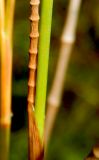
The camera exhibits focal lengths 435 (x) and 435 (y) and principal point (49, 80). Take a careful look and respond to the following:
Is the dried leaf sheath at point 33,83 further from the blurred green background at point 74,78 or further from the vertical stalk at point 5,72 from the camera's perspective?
the blurred green background at point 74,78

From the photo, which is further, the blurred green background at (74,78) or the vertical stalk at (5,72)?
the blurred green background at (74,78)

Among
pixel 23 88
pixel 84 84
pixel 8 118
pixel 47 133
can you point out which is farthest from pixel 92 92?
pixel 8 118

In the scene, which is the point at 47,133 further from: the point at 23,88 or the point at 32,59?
the point at 23,88

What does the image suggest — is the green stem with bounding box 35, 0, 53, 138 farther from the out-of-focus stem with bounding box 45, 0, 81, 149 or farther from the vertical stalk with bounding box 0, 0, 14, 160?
the out-of-focus stem with bounding box 45, 0, 81, 149

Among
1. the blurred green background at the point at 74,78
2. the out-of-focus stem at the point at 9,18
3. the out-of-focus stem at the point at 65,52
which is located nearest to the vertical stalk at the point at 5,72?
the out-of-focus stem at the point at 9,18

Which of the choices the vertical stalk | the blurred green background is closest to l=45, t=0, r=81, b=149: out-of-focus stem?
the vertical stalk

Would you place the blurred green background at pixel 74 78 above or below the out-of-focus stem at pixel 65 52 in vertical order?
below

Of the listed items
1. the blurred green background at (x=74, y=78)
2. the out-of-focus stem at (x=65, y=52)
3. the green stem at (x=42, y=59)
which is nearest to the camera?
the green stem at (x=42, y=59)
